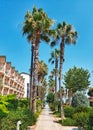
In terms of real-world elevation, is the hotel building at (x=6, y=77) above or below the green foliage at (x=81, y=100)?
above

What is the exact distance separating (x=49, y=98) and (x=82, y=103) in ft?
254

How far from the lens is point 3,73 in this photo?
75562mm

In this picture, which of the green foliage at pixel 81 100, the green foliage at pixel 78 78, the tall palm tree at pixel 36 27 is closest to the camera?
the green foliage at pixel 81 100

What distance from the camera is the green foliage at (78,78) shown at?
7431 centimetres

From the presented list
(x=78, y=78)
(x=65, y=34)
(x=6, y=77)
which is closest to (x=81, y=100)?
(x=65, y=34)

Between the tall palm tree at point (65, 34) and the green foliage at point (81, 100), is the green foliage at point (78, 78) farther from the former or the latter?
the green foliage at point (81, 100)

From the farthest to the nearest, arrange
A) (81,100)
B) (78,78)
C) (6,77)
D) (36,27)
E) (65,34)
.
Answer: (6,77) < (78,78) < (65,34) < (36,27) < (81,100)

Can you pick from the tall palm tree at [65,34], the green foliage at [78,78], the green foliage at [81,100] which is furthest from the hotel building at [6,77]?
the green foliage at [81,100]

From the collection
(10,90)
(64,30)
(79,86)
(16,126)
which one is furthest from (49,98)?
(16,126)

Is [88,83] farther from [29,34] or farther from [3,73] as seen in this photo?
[29,34]

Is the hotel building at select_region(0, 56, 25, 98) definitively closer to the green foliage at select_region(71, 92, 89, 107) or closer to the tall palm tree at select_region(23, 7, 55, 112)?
the tall palm tree at select_region(23, 7, 55, 112)

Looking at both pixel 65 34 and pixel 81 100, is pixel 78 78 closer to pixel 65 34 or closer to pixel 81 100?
pixel 65 34

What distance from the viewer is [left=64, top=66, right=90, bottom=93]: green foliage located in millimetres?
74312

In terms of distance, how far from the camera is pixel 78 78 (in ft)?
243
